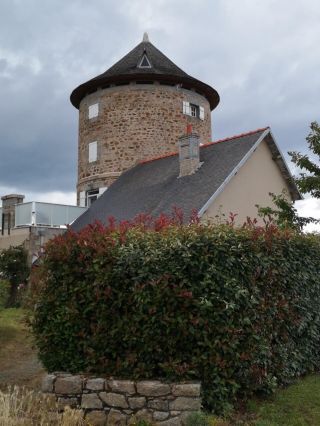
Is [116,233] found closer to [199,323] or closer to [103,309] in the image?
[103,309]

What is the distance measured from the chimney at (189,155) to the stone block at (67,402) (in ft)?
42.9

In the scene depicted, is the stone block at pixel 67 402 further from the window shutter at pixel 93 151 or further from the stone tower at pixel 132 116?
the window shutter at pixel 93 151

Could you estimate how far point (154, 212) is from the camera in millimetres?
17734

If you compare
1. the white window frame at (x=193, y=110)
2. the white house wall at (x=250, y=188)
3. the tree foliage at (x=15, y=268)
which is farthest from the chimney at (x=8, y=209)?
the white house wall at (x=250, y=188)

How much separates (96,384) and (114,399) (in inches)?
11.9

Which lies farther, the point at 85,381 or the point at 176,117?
the point at 176,117

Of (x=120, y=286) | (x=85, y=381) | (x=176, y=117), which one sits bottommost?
(x=85, y=381)

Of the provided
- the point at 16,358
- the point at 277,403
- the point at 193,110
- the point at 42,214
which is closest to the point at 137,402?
the point at 277,403

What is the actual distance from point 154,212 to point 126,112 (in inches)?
488

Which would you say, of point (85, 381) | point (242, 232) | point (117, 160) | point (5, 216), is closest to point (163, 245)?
point (242, 232)

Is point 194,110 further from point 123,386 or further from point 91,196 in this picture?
point 123,386

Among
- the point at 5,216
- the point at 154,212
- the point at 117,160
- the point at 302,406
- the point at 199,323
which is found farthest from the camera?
the point at 117,160

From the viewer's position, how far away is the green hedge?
21.5ft

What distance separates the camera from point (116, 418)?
6.44 meters
